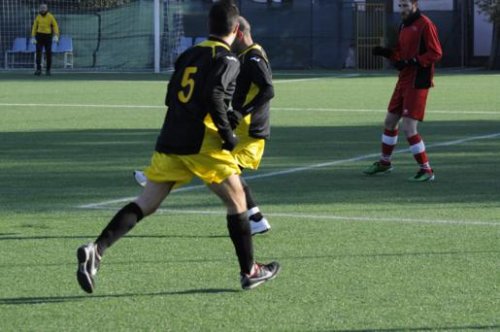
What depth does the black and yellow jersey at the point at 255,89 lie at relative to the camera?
32.2ft

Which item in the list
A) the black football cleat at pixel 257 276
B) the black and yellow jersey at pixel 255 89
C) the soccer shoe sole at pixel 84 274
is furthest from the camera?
the black and yellow jersey at pixel 255 89

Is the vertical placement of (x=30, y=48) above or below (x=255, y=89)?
below

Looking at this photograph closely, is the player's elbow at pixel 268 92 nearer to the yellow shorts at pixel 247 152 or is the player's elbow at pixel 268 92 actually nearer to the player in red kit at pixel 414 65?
the yellow shorts at pixel 247 152

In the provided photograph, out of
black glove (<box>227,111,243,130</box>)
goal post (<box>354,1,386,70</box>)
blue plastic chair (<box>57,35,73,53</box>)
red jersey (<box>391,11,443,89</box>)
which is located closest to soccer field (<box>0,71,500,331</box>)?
Result: black glove (<box>227,111,243,130</box>)

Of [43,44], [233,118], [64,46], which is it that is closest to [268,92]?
[233,118]

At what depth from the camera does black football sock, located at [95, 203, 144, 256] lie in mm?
7656

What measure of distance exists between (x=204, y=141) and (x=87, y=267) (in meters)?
1.01

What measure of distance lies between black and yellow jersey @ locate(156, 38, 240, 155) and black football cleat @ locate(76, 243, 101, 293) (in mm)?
761

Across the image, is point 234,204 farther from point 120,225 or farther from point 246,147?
point 246,147

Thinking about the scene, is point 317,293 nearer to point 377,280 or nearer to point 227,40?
point 377,280

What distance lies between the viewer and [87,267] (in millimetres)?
7395

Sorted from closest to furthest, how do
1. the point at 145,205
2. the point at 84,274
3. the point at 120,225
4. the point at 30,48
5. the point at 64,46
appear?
the point at 84,274, the point at 120,225, the point at 145,205, the point at 64,46, the point at 30,48

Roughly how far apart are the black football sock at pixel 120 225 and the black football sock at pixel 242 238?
0.55 m

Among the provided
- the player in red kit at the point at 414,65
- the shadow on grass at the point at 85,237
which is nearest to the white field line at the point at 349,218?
the shadow on grass at the point at 85,237
